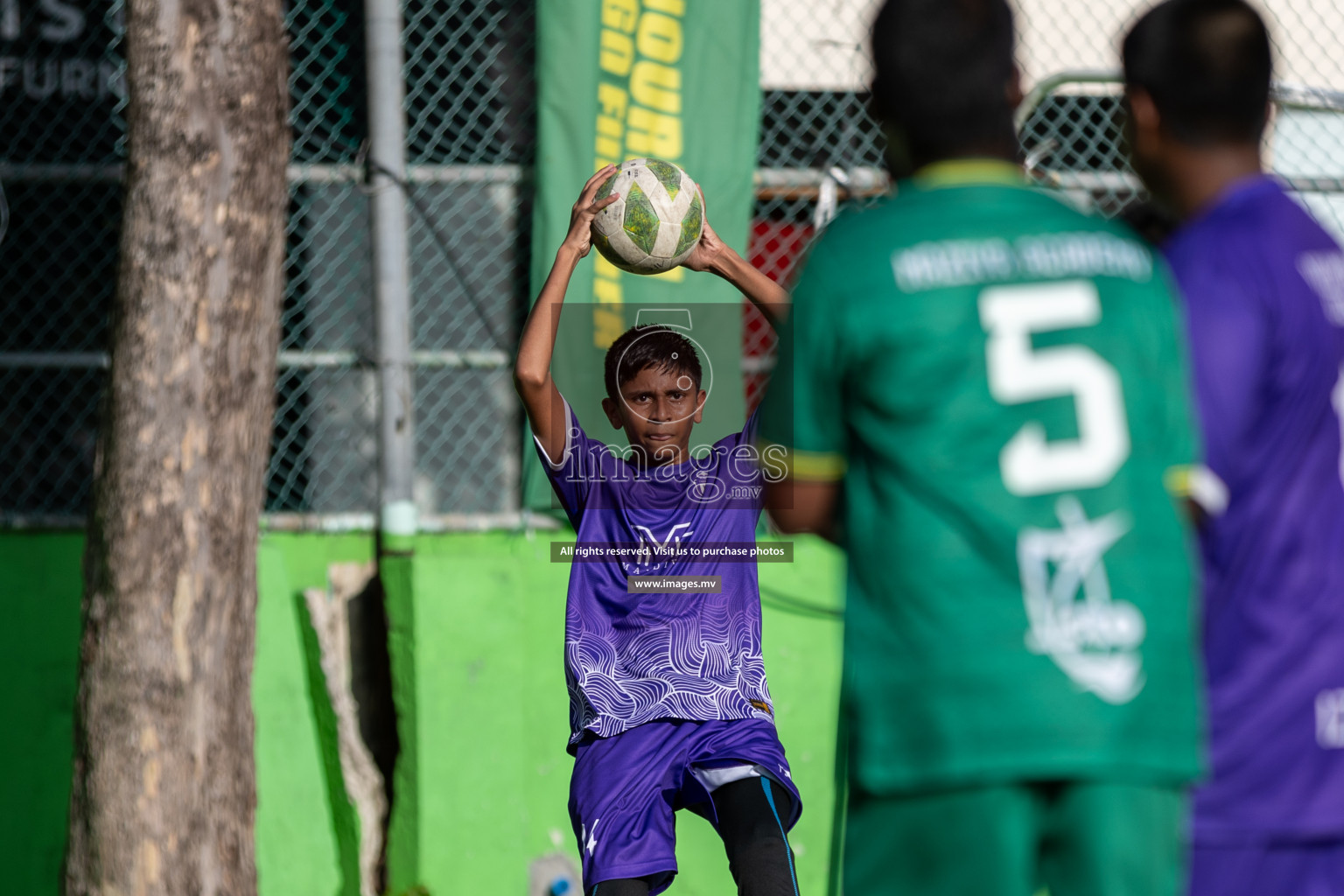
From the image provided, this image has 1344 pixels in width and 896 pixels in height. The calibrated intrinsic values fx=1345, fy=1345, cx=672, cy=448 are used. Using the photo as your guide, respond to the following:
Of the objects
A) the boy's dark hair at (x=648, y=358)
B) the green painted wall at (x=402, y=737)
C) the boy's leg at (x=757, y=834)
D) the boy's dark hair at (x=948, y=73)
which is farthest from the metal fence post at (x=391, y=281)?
the boy's dark hair at (x=948, y=73)

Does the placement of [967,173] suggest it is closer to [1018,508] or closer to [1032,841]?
[1018,508]

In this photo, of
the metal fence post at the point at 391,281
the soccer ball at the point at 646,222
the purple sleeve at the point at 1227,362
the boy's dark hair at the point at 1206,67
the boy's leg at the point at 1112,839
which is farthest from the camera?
the metal fence post at the point at 391,281

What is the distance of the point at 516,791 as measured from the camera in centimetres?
540

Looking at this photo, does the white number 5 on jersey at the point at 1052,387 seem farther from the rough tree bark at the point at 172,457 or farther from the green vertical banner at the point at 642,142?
the green vertical banner at the point at 642,142

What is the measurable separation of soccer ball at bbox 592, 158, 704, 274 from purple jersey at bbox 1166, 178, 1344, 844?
212 centimetres

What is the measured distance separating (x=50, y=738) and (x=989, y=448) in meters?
4.71

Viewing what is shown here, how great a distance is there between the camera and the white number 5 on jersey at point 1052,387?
183 centimetres

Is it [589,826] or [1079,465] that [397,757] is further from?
[1079,465]

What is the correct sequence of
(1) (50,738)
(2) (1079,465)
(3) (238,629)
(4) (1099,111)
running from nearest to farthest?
(2) (1079,465) → (3) (238,629) → (1) (50,738) → (4) (1099,111)

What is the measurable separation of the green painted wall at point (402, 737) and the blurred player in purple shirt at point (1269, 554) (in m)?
3.74

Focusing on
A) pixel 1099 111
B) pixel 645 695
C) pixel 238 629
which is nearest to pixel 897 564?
pixel 645 695

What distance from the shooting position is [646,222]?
3945 millimetres

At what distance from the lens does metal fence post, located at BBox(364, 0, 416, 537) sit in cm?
548

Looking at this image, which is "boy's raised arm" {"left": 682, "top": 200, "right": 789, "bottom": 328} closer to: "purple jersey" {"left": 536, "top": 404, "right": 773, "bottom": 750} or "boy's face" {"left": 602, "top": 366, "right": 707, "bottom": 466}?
"boy's face" {"left": 602, "top": 366, "right": 707, "bottom": 466}
